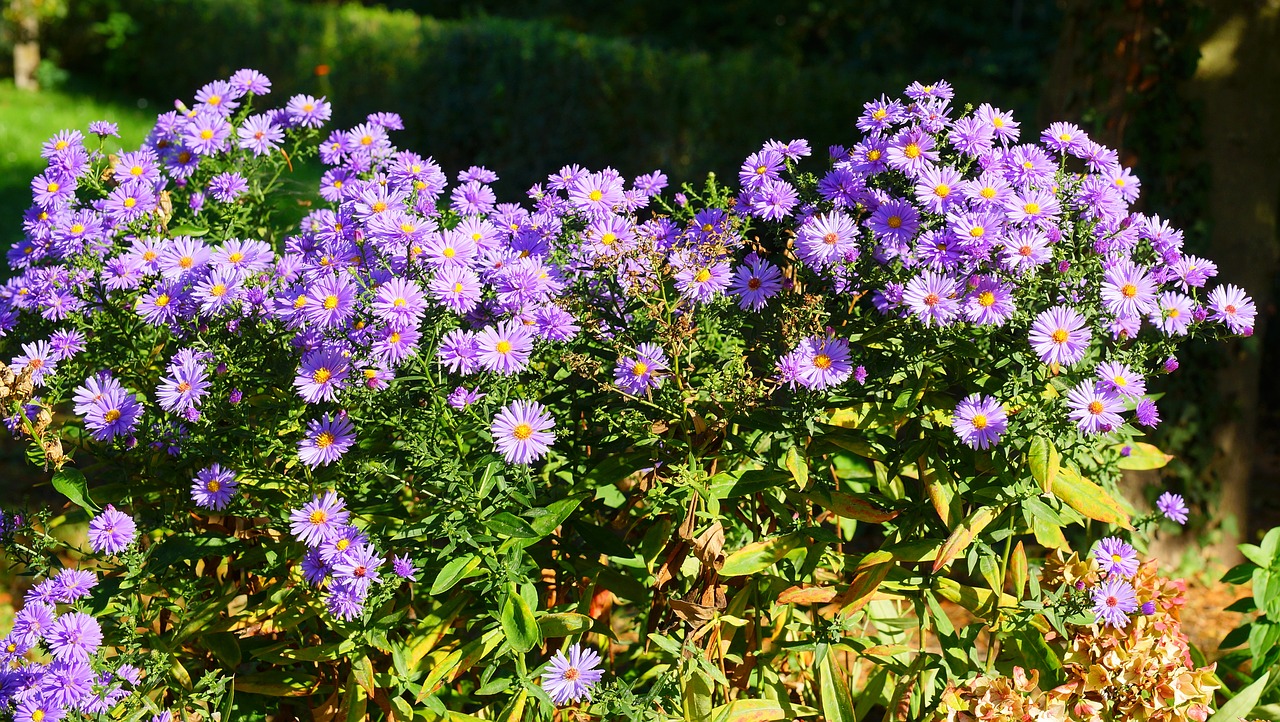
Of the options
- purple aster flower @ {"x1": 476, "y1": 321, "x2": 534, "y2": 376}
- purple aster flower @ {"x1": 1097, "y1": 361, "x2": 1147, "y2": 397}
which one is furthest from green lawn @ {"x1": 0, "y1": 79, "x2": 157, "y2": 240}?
purple aster flower @ {"x1": 1097, "y1": 361, "x2": 1147, "y2": 397}

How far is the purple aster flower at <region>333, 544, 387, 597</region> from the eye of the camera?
1.93m

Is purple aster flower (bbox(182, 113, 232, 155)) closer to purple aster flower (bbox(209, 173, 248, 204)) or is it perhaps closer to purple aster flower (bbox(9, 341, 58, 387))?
purple aster flower (bbox(209, 173, 248, 204))

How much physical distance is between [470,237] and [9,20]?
12.9 m

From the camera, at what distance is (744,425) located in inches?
84.3

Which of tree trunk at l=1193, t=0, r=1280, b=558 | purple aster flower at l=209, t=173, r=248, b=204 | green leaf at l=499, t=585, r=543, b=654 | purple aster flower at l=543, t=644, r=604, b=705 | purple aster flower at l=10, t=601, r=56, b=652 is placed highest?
tree trunk at l=1193, t=0, r=1280, b=558

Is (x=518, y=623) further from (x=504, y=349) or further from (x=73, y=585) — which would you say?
(x=73, y=585)

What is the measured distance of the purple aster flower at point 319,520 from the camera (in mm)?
1975

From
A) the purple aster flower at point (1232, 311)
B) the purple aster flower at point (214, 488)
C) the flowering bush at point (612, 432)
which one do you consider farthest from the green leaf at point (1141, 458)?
the purple aster flower at point (214, 488)

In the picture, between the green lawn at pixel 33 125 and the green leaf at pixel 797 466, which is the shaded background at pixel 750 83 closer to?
the green lawn at pixel 33 125

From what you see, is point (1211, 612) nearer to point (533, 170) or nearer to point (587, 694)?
point (587, 694)

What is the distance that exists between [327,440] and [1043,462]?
129 cm

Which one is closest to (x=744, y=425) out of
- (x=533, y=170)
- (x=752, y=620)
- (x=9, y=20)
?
(x=752, y=620)

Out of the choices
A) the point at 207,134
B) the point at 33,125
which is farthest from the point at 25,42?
the point at 207,134

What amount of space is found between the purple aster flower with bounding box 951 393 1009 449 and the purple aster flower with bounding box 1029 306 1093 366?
0.12 m
